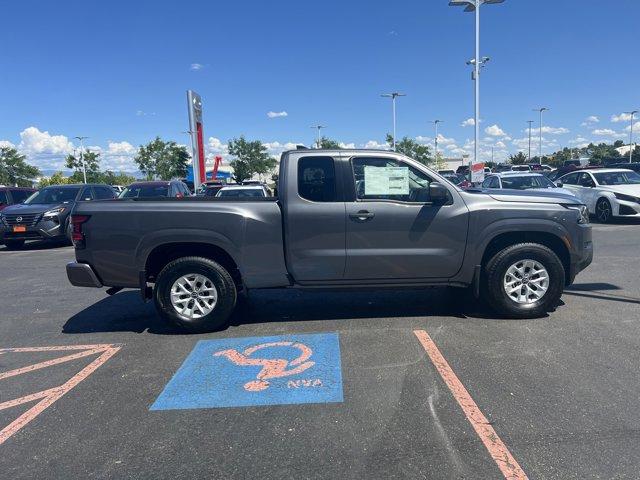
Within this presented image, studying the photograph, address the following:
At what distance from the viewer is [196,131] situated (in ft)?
73.7

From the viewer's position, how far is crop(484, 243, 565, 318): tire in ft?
17.8

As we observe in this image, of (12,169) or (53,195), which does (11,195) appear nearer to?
(53,195)

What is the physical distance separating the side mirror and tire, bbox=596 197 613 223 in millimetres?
11678

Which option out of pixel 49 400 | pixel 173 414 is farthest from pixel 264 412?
pixel 49 400

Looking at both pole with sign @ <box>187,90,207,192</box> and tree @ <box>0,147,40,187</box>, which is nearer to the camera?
pole with sign @ <box>187,90,207,192</box>

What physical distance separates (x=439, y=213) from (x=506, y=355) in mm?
1654

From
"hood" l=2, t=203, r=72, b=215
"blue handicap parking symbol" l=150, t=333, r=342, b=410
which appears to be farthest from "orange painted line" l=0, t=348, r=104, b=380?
"hood" l=2, t=203, r=72, b=215

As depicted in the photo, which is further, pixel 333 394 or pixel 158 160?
pixel 158 160

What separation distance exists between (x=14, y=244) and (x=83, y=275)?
1038 centimetres

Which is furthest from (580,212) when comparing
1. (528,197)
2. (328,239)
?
(328,239)

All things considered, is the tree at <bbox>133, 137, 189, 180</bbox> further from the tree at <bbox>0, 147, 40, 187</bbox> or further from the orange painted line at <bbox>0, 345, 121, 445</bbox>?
the orange painted line at <bbox>0, 345, 121, 445</bbox>

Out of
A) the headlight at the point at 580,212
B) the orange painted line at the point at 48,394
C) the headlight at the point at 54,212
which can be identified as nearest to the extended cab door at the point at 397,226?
the headlight at the point at 580,212

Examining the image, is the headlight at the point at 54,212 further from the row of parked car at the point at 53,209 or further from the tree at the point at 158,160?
the tree at the point at 158,160

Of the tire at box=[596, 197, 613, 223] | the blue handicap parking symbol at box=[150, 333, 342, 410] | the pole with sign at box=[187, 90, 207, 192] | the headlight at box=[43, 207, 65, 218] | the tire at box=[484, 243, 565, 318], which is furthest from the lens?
the pole with sign at box=[187, 90, 207, 192]
